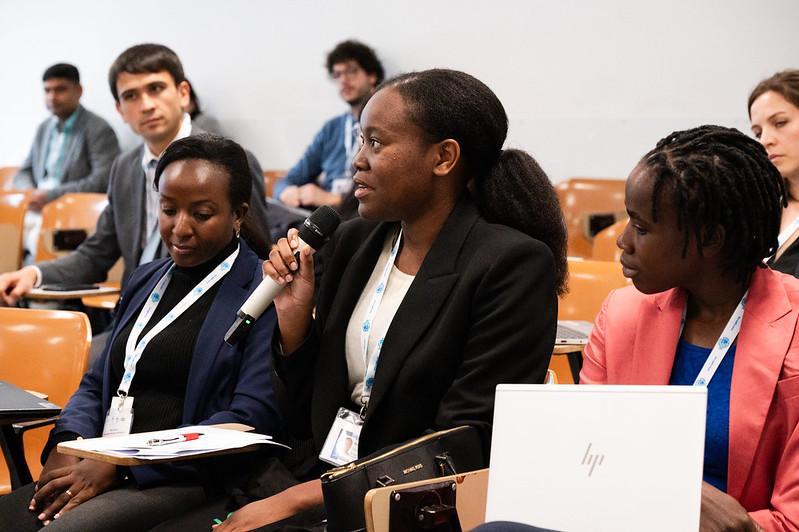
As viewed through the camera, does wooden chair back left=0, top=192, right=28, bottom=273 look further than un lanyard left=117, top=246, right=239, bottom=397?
Yes

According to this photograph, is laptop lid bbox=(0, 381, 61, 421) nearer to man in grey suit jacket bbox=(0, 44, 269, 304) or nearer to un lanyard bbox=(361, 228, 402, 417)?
un lanyard bbox=(361, 228, 402, 417)

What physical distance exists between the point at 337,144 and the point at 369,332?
4.71 meters

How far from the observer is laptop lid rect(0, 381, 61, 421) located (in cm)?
239

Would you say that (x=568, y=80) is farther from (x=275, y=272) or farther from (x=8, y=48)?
(x=8, y=48)

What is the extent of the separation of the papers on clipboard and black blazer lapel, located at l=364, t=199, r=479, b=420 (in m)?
0.31

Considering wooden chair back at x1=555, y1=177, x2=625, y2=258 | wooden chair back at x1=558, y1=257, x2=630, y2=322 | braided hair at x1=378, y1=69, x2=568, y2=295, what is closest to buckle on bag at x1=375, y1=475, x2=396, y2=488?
braided hair at x1=378, y1=69, x2=568, y2=295

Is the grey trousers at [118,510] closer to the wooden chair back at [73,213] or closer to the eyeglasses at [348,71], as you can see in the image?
the wooden chair back at [73,213]

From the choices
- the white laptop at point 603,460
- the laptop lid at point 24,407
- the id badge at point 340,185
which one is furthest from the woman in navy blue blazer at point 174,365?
the id badge at point 340,185

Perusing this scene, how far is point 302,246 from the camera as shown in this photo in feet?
7.30

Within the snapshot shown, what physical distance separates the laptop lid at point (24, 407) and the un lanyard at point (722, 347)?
1.53 metres

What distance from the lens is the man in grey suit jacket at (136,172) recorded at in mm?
3979

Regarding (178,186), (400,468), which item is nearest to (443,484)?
(400,468)

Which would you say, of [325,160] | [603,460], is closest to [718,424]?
[603,460]

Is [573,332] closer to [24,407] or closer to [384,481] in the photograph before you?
[384,481]
